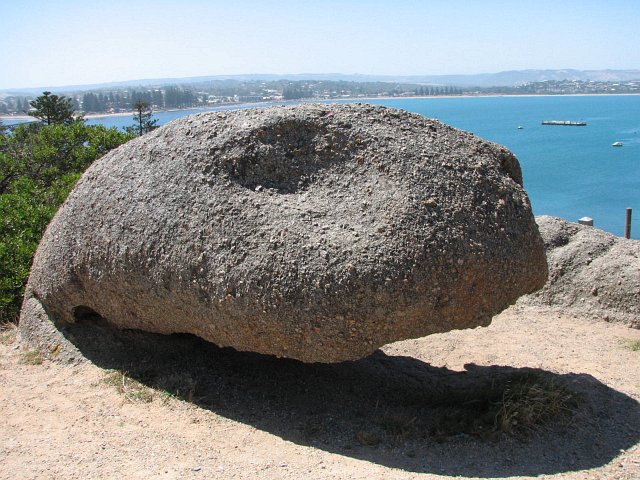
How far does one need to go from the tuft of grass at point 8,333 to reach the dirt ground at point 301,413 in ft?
0.23

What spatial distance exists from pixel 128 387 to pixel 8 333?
2.64 metres

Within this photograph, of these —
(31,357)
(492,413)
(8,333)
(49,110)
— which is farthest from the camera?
(49,110)

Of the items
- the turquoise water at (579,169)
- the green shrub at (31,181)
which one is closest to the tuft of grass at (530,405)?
the green shrub at (31,181)

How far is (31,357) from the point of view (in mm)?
6984

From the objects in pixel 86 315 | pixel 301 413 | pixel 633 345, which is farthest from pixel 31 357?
pixel 633 345

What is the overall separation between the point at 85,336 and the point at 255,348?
261 centimetres

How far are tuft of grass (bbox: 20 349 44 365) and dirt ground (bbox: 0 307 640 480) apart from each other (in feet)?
0.06

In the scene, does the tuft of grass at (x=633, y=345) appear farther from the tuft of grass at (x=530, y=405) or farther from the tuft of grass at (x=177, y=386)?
the tuft of grass at (x=177, y=386)

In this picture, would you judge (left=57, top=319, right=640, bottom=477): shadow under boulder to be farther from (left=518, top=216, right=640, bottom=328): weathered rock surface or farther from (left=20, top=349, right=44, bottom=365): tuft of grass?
(left=518, top=216, right=640, bottom=328): weathered rock surface

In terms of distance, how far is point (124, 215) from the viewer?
20.3 feet

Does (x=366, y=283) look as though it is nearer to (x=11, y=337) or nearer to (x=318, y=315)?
(x=318, y=315)

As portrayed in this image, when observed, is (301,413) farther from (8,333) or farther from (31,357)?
(8,333)

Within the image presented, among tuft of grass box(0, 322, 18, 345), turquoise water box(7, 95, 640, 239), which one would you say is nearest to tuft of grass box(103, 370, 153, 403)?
tuft of grass box(0, 322, 18, 345)

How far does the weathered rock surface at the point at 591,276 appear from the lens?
8836mm
